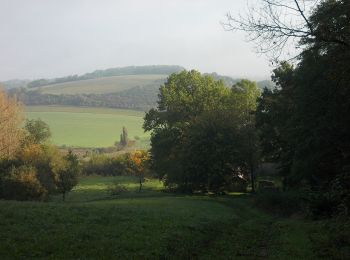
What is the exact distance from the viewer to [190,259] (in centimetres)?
1684

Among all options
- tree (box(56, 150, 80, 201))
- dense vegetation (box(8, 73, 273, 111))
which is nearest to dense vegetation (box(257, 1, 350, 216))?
tree (box(56, 150, 80, 201))

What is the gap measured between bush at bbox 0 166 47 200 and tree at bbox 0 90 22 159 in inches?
825

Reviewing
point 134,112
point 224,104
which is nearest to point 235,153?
point 224,104

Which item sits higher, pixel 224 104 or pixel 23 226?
pixel 224 104

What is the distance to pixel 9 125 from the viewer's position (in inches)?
2886

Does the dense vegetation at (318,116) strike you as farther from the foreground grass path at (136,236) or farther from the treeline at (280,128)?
the foreground grass path at (136,236)

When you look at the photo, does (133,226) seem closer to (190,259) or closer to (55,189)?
(190,259)

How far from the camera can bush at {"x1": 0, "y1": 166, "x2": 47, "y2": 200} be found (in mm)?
49406

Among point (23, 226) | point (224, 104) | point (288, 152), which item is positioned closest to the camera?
point (23, 226)

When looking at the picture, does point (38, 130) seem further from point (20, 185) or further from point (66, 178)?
point (20, 185)

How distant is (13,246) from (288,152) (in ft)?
124

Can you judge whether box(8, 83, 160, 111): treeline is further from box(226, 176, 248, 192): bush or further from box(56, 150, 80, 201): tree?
box(226, 176, 248, 192): bush

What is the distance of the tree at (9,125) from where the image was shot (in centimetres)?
7100

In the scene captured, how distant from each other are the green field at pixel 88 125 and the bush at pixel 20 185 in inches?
3461
